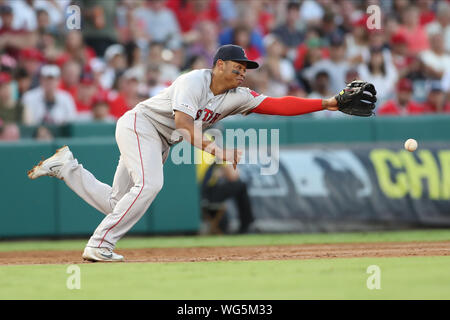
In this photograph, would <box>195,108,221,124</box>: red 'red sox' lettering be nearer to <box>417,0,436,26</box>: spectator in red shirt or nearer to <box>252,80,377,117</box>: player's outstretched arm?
<box>252,80,377,117</box>: player's outstretched arm

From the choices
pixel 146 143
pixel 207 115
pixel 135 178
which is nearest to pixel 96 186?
pixel 135 178

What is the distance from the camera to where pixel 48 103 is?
12.0 metres

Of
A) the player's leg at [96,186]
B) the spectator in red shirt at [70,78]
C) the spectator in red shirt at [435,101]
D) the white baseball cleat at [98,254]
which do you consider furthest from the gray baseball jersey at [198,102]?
the spectator in red shirt at [435,101]

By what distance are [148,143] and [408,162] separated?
5.10 m

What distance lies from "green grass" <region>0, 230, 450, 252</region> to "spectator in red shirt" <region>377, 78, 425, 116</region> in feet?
9.82

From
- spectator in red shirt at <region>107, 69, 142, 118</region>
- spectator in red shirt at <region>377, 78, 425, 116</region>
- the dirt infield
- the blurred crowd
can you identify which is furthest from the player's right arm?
spectator in red shirt at <region>377, 78, 425, 116</region>

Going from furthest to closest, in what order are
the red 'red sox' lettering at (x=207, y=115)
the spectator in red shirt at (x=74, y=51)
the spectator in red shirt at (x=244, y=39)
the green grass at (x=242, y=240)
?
the spectator in red shirt at (x=244, y=39) → the spectator in red shirt at (x=74, y=51) → the green grass at (x=242, y=240) → the red 'red sox' lettering at (x=207, y=115)

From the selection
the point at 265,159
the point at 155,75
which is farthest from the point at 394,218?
the point at 155,75

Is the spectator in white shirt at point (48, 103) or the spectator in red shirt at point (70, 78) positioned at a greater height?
the spectator in red shirt at point (70, 78)

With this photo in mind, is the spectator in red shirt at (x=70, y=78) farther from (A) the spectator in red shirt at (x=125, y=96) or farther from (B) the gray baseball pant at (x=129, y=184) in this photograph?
(B) the gray baseball pant at (x=129, y=184)

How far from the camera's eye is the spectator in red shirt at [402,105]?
42.7 ft

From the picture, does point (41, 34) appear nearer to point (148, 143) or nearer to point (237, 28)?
point (237, 28)

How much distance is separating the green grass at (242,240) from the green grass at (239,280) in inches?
105

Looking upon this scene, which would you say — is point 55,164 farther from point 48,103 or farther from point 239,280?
point 48,103
